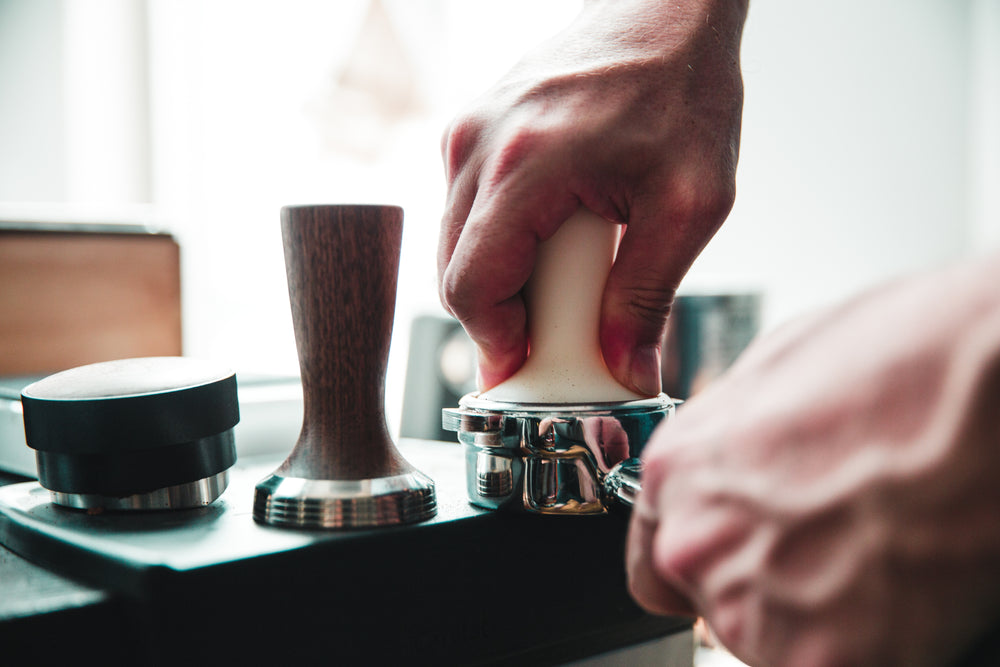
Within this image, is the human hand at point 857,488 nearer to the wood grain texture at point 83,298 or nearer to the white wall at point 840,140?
the wood grain texture at point 83,298

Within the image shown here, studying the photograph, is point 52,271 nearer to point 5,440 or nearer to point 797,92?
point 5,440

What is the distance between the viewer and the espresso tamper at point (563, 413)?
34 centimetres

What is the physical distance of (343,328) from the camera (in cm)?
35

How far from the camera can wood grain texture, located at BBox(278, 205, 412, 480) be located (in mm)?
336

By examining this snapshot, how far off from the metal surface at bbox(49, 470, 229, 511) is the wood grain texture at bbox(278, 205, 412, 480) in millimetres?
44

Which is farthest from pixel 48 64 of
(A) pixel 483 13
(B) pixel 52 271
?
(B) pixel 52 271

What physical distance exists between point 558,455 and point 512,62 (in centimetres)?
153

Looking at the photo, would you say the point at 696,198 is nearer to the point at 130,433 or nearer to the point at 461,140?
the point at 461,140

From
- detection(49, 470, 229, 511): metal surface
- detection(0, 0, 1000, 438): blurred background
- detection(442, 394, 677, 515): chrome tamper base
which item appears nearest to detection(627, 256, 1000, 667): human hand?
detection(442, 394, 677, 515): chrome tamper base

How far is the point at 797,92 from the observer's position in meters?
1.66

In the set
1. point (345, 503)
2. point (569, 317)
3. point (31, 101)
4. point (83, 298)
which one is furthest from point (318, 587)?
point (31, 101)

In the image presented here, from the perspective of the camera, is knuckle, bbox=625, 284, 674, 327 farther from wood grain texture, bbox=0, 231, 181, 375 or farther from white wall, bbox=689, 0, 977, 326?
white wall, bbox=689, 0, 977, 326

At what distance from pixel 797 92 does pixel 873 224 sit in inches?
13.1

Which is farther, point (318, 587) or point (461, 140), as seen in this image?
point (461, 140)
